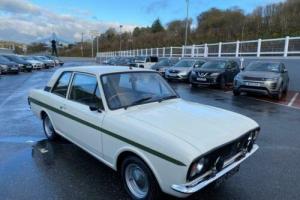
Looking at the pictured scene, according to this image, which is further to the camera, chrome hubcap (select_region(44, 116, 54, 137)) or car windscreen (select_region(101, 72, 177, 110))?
chrome hubcap (select_region(44, 116, 54, 137))

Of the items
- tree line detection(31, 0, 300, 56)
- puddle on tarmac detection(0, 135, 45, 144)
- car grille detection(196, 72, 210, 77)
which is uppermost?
tree line detection(31, 0, 300, 56)

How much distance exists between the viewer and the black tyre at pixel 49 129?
18.9ft

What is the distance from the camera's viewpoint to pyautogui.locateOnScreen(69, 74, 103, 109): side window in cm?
423

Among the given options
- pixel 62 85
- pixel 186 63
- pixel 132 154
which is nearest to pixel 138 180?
pixel 132 154

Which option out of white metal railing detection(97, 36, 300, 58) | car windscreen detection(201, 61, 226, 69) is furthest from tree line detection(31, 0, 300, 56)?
car windscreen detection(201, 61, 226, 69)

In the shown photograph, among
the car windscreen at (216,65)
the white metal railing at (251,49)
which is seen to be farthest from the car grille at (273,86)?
the white metal railing at (251,49)

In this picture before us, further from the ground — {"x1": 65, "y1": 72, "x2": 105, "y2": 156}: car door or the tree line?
the tree line

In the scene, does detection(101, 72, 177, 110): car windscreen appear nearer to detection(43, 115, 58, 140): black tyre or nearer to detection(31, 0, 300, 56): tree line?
detection(43, 115, 58, 140): black tyre

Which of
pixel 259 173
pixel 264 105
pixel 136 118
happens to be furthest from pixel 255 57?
pixel 136 118

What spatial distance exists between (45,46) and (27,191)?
106949 millimetres

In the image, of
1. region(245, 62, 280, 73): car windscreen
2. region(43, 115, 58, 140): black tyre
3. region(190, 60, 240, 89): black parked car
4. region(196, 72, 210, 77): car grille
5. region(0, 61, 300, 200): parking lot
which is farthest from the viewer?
region(196, 72, 210, 77): car grille

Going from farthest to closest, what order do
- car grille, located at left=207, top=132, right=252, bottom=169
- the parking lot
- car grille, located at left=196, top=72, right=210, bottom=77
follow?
car grille, located at left=196, top=72, right=210, bottom=77 → the parking lot → car grille, located at left=207, top=132, right=252, bottom=169

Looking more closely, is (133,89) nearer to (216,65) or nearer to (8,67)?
(216,65)

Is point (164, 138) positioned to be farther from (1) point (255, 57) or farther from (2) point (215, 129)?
(1) point (255, 57)
